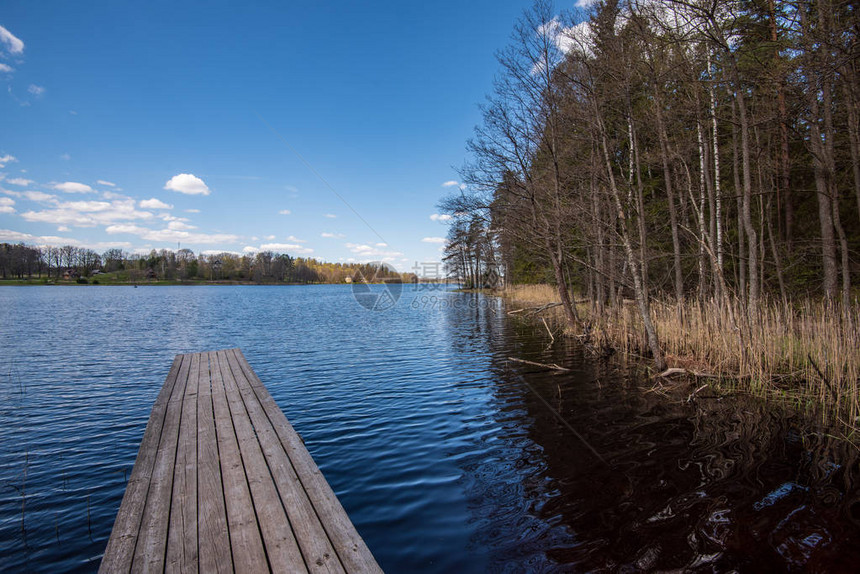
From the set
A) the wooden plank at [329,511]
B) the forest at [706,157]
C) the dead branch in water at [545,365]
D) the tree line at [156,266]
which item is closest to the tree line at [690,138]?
the forest at [706,157]

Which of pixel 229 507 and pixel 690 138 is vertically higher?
pixel 690 138

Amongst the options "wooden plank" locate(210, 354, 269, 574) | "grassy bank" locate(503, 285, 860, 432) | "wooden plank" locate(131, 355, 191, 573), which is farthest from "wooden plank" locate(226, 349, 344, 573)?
"grassy bank" locate(503, 285, 860, 432)

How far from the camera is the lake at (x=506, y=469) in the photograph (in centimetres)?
350

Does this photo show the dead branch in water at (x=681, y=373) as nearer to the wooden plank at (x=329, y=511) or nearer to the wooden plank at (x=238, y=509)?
the wooden plank at (x=329, y=511)

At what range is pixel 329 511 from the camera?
292cm

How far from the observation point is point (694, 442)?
220 inches

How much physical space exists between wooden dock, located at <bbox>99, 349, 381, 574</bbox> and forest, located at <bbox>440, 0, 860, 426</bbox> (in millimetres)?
7407

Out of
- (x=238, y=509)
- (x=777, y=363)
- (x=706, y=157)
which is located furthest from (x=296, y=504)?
(x=706, y=157)

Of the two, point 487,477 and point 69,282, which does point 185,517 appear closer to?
point 487,477

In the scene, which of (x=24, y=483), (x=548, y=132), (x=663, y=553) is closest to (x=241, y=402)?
(x=24, y=483)

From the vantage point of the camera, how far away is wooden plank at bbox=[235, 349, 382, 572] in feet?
7.80

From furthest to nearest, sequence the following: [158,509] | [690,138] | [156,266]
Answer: [156,266], [690,138], [158,509]

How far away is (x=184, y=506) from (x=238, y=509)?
17.8 inches

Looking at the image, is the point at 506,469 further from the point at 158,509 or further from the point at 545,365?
the point at 545,365
